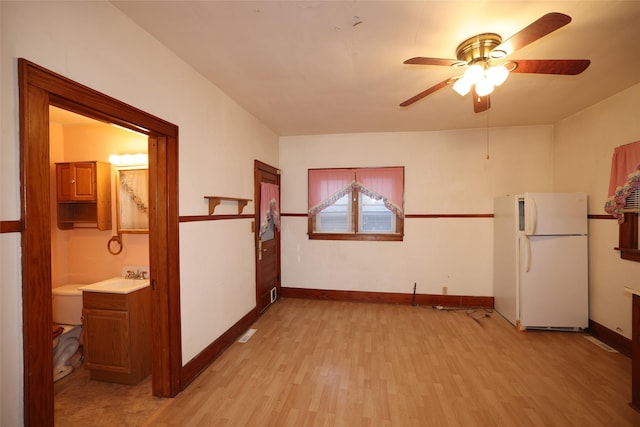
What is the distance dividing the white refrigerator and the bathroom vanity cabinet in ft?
13.6

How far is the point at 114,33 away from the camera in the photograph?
165 cm

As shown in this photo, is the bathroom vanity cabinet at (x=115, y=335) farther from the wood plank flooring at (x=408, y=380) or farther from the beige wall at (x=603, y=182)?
the beige wall at (x=603, y=182)

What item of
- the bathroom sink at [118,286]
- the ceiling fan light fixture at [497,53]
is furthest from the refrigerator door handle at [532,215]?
→ the bathroom sink at [118,286]

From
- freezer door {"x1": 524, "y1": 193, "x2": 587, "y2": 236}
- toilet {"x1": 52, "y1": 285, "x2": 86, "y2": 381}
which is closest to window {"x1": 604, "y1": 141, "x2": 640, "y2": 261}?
freezer door {"x1": 524, "y1": 193, "x2": 587, "y2": 236}

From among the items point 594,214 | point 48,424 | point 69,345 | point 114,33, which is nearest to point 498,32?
point 114,33

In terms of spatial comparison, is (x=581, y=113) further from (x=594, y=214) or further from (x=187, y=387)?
(x=187, y=387)

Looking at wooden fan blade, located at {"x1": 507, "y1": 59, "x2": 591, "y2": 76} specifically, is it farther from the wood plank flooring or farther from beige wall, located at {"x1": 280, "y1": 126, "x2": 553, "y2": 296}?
beige wall, located at {"x1": 280, "y1": 126, "x2": 553, "y2": 296}

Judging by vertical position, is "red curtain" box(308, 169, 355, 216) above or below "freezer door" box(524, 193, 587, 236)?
above

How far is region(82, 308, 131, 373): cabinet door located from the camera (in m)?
2.34

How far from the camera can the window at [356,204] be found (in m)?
4.27

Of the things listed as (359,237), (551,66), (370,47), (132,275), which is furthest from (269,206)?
(551,66)

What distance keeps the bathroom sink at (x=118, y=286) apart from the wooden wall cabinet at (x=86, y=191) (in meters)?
0.68

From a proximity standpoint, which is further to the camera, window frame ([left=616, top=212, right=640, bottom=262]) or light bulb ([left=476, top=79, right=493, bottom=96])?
window frame ([left=616, top=212, right=640, bottom=262])

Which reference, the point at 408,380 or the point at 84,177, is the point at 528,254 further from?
the point at 84,177
